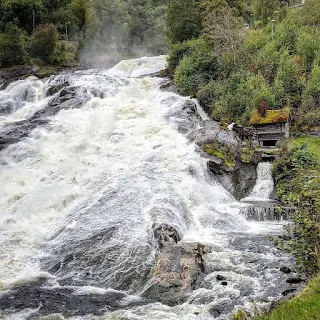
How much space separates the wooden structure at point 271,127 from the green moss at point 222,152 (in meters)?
2.32

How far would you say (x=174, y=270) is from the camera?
9367mm

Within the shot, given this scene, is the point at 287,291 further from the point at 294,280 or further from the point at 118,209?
the point at 118,209

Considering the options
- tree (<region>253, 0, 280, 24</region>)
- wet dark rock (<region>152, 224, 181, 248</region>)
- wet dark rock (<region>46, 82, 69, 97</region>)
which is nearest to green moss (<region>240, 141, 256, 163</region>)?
wet dark rock (<region>152, 224, 181, 248</region>)

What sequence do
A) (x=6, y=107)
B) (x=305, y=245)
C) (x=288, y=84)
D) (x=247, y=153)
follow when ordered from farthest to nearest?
1. (x=6, y=107)
2. (x=288, y=84)
3. (x=247, y=153)
4. (x=305, y=245)

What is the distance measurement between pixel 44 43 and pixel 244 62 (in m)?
19.7

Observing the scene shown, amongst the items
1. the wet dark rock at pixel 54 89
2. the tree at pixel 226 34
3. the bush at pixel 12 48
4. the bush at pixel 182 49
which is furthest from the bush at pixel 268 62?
the bush at pixel 12 48

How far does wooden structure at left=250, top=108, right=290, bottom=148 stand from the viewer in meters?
17.8

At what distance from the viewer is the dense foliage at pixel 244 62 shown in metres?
19.7

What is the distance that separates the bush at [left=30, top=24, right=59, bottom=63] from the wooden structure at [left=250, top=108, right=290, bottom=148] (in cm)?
2353

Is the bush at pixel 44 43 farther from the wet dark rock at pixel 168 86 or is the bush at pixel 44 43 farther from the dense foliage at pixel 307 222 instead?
the dense foliage at pixel 307 222

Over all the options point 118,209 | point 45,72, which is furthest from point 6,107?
point 118,209

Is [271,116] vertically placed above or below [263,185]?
above

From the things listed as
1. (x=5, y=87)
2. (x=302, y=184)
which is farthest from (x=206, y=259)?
(x=5, y=87)

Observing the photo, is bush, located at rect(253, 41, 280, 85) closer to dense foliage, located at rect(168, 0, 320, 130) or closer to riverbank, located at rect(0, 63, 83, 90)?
dense foliage, located at rect(168, 0, 320, 130)
